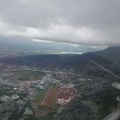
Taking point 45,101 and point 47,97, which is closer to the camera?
point 45,101

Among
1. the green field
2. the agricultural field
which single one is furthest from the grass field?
the green field

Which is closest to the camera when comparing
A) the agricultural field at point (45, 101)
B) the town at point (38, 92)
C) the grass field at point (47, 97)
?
the town at point (38, 92)

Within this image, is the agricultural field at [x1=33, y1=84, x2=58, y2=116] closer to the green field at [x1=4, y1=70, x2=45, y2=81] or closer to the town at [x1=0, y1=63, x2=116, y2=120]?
the town at [x1=0, y1=63, x2=116, y2=120]

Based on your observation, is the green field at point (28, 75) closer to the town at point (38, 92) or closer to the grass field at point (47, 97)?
the town at point (38, 92)

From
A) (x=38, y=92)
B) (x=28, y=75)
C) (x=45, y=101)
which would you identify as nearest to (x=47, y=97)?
(x=45, y=101)

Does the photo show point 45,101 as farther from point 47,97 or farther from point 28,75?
point 28,75

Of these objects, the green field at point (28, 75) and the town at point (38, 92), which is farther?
the green field at point (28, 75)

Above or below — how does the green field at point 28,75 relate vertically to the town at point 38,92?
below

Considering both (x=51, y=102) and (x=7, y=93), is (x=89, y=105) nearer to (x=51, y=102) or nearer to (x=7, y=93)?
(x=51, y=102)

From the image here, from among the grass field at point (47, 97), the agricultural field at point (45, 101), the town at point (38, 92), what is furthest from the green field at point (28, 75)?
the agricultural field at point (45, 101)

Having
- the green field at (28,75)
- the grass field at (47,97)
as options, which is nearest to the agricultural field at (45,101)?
the grass field at (47,97)

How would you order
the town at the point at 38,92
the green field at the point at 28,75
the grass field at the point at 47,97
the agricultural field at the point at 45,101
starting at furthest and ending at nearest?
the green field at the point at 28,75 → the grass field at the point at 47,97 → the agricultural field at the point at 45,101 → the town at the point at 38,92
